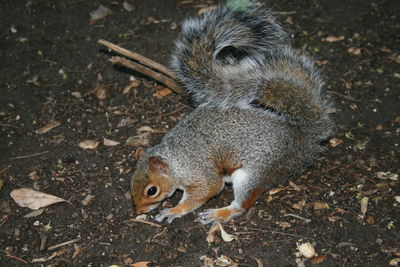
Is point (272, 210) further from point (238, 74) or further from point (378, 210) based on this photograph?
point (238, 74)

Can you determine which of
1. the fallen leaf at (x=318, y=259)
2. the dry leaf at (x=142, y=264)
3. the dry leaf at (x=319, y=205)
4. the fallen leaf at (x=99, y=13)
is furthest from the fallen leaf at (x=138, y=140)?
the fallen leaf at (x=99, y=13)

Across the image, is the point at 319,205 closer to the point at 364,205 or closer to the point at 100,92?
the point at 364,205

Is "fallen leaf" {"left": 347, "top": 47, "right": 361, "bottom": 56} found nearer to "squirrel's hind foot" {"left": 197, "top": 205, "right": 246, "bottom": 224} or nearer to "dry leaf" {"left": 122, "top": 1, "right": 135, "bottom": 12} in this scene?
"squirrel's hind foot" {"left": 197, "top": 205, "right": 246, "bottom": 224}

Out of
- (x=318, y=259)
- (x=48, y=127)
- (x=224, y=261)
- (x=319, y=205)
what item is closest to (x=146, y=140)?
(x=48, y=127)

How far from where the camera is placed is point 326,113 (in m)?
3.15

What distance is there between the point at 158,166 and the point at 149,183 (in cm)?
13

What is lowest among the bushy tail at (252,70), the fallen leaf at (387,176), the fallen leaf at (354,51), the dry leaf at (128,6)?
the fallen leaf at (387,176)

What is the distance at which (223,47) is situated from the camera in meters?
3.09

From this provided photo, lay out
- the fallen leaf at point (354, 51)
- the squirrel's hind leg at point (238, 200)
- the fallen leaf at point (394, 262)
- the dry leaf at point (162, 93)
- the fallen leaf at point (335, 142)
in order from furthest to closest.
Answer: the fallen leaf at point (354, 51)
the dry leaf at point (162, 93)
the fallen leaf at point (335, 142)
the squirrel's hind leg at point (238, 200)
the fallen leaf at point (394, 262)

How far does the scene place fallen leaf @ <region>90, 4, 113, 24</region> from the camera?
4781 mm

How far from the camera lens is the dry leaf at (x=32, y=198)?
324 cm

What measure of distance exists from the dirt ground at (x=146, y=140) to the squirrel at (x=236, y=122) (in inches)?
9.3

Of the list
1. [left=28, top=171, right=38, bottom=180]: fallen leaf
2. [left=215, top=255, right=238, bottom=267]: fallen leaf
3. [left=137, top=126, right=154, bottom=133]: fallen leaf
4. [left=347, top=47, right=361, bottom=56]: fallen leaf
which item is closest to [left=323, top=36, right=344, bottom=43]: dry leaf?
[left=347, top=47, right=361, bottom=56]: fallen leaf

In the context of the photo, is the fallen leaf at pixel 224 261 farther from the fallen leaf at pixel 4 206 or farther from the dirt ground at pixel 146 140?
the fallen leaf at pixel 4 206
